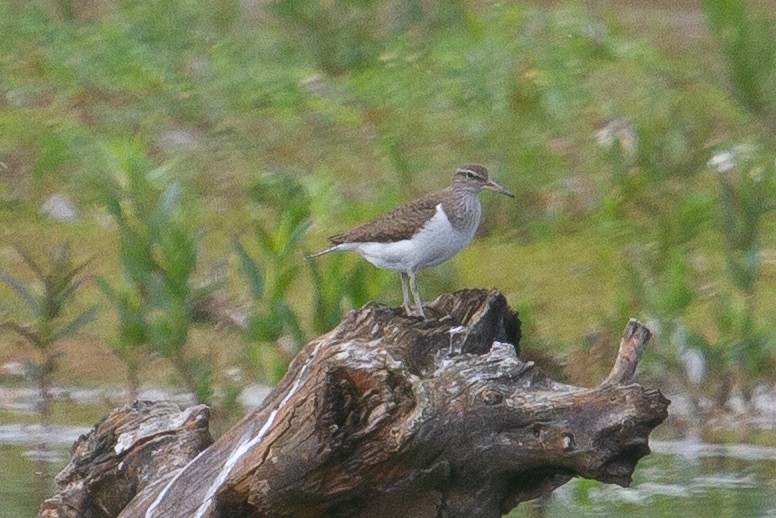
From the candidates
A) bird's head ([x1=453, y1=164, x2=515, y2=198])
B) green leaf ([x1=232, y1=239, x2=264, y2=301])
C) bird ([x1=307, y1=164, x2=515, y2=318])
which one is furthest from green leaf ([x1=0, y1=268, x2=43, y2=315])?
bird's head ([x1=453, y1=164, x2=515, y2=198])

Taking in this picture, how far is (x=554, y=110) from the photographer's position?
37.6 ft

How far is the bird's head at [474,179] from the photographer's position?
768cm

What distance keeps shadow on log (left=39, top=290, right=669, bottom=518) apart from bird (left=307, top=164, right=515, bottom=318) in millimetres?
1596

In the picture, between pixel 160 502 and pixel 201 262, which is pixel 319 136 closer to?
pixel 201 262

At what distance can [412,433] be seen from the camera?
5.03 metres

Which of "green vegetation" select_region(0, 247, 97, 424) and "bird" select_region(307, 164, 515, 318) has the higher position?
"bird" select_region(307, 164, 515, 318)

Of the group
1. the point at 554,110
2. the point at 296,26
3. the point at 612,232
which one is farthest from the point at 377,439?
the point at 296,26

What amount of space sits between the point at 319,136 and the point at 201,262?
1.81 meters

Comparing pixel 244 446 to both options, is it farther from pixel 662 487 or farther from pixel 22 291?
pixel 22 291

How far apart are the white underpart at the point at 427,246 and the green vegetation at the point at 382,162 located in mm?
497

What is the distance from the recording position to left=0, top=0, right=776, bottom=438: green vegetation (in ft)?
27.0

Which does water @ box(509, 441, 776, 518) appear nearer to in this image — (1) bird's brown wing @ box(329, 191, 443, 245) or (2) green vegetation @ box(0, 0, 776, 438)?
(2) green vegetation @ box(0, 0, 776, 438)

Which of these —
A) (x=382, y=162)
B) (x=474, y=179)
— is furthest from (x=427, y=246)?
(x=382, y=162)

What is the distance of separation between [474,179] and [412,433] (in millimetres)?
2850
